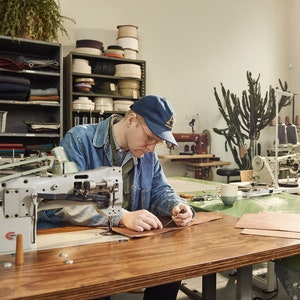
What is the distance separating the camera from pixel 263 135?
5.62m

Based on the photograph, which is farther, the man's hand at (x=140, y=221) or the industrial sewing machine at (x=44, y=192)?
the man's hand at (x=140, y=221)

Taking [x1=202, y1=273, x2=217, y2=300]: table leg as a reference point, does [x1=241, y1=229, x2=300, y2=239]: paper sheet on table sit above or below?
above

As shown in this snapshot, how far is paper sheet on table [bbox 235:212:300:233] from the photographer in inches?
52.5

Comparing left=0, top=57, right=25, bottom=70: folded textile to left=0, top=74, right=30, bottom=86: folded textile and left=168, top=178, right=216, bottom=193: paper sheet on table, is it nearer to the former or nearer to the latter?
left=0, top=74, right=30, bottom=86: folded textile

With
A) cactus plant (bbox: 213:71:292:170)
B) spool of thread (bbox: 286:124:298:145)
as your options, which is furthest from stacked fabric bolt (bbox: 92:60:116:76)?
spool of thread (bbox: 286:124:298:145)

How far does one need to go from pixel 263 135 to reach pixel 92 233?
15.7 ft

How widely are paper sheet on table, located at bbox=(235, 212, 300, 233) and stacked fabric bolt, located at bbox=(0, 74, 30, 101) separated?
2.48 metres

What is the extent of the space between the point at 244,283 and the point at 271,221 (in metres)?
0.32

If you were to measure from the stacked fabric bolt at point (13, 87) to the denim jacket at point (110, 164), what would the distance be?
6.37 ft

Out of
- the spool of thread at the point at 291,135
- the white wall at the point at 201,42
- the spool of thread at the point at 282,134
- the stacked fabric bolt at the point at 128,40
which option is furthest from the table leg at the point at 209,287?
the white wall at the point at 201,42

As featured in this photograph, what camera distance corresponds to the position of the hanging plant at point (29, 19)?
319 cm

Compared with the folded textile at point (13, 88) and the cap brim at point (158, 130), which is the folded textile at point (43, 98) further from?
the cap brim at point (158, 130)

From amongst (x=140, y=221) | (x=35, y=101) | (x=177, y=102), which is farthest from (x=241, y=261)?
(x=177, y=102)

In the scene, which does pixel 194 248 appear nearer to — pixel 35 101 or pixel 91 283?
pixel 91 283
